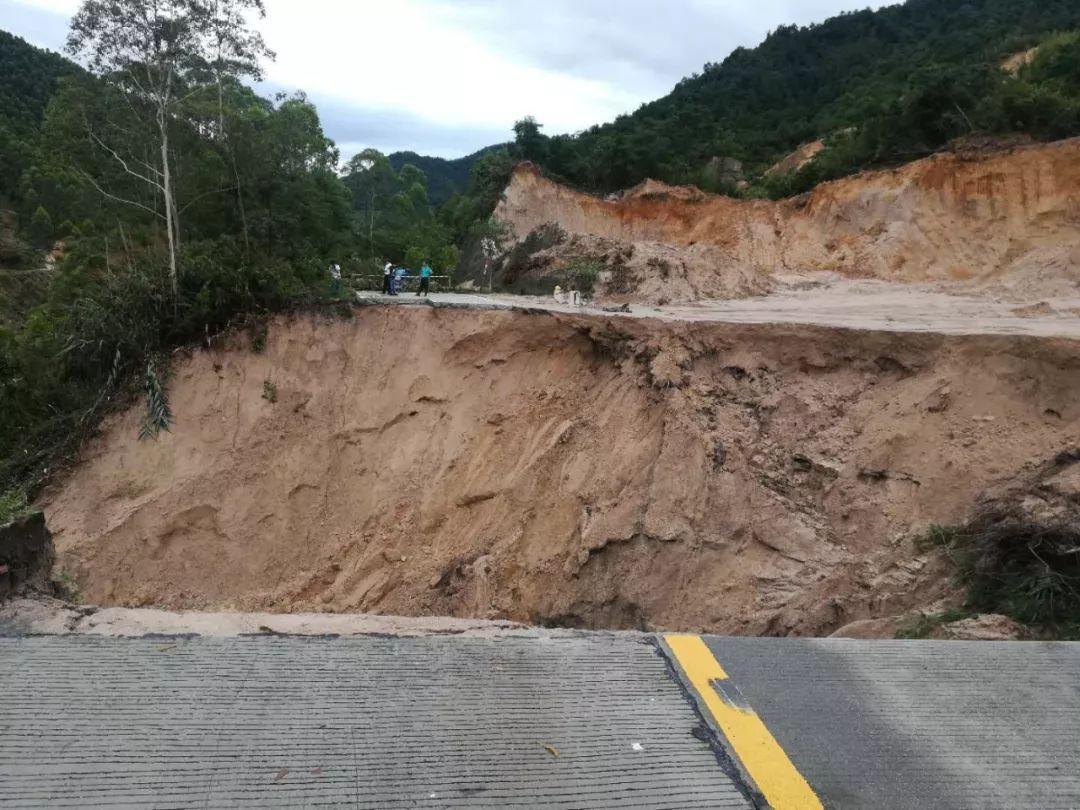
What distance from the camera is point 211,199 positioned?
679 inches

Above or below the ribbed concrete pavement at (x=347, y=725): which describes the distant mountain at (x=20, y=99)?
above

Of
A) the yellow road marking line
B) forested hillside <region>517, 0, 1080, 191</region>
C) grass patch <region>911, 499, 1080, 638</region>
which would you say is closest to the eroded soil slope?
grass patch <region>911, 499, 1080, 638</region>

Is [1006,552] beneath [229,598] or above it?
above

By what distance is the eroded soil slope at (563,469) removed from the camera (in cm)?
889

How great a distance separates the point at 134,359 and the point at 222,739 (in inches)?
411

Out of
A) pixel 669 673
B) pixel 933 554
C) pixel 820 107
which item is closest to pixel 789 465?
pixel 933 554

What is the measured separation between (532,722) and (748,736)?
102 cm

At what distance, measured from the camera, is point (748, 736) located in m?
3.19

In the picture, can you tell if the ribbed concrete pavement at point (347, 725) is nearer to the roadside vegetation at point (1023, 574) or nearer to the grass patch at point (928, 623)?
the grass patch at point (928, 623)

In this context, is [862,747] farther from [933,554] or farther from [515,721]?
[933,554]

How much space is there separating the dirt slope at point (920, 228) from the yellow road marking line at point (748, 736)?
41.0 feet

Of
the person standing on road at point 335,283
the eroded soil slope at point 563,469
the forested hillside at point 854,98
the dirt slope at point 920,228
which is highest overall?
the forested hillside at point 854,98

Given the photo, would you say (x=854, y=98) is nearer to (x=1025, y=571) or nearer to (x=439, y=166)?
(x=1025, y=571)

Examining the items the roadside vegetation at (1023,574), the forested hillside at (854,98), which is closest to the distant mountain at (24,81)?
the forested hillside at (854,98)
